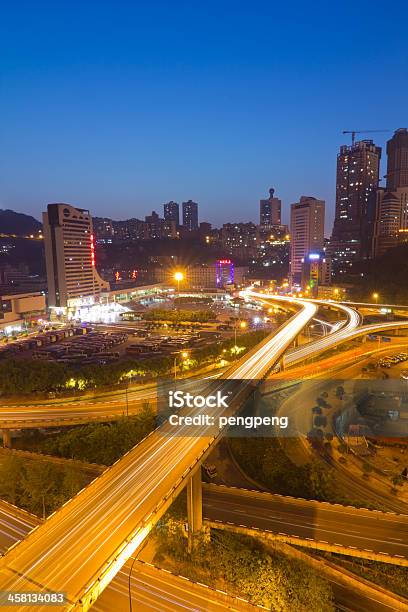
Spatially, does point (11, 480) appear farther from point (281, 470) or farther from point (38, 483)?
point (281, 470)

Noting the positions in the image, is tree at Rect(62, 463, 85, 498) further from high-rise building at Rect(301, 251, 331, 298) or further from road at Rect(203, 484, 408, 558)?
high-rise building at Rect(301, 251, 331, 298)

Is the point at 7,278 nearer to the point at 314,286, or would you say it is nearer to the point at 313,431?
the point at 314,286

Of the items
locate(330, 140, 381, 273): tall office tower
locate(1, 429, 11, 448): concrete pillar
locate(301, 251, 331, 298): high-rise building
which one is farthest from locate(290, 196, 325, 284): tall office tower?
locate(1, 429, 11, 448): concrete pillar

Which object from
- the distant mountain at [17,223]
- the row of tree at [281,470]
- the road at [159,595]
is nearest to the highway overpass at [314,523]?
the row of tree at [281,470]

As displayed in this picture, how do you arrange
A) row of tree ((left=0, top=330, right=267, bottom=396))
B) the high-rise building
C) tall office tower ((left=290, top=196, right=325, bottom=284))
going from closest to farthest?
row of tree ((left=0, top=330, right=267, bottom=396)), the high-rise building, tall office tower ((left=290, top=196, right=325, bottom=284))

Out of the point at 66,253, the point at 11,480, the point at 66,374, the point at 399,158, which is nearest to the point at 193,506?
the point at 11,480

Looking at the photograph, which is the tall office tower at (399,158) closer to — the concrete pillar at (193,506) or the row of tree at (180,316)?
the row of tree at (180,316)
